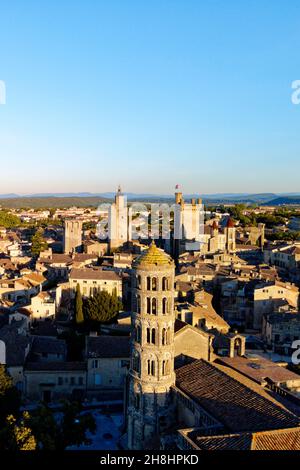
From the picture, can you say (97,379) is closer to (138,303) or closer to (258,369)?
(258,369)

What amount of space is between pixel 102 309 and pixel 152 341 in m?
22.0

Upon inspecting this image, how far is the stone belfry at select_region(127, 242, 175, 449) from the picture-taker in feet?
75.7

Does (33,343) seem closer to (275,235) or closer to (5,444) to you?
(5,444)

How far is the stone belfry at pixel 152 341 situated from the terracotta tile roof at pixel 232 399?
1.29 m

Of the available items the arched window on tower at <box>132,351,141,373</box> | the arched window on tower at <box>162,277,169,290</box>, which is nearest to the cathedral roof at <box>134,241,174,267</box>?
the arched window on tower at <box>162,277,169,290</box>

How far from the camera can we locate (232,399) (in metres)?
21.0

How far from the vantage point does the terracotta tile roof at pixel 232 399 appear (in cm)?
1922

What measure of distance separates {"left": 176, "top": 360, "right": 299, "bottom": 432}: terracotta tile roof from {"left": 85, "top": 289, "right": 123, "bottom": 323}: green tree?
20.2 metres

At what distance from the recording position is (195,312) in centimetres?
3988

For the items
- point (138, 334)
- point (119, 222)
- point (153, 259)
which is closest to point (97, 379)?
point (138, 334)

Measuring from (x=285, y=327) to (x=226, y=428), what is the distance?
2477 centimetres

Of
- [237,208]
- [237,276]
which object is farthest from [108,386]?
[237,208]

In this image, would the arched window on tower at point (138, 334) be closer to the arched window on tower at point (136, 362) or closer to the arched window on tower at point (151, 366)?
the arched window on tower at point (136, 362)

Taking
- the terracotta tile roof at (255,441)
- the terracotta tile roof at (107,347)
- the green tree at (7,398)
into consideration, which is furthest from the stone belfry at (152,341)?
the terracotta tile roof at (107,347)
